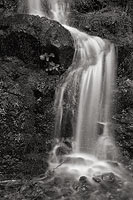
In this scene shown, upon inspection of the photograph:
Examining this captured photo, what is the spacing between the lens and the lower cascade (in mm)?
8586

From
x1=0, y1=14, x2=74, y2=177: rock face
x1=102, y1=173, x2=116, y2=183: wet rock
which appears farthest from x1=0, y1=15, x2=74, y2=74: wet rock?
x1=102, y1=173, x2=116, y2=183: wet rock

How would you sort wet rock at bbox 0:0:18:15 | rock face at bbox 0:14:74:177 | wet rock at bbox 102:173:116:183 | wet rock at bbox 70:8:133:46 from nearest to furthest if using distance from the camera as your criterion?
wet rock at bbox 102:173:116:183, rock face at bbox 0:14:74:177, wet rock at bbox 70:8:133:46, wet rock at bbox 0:0:18:15

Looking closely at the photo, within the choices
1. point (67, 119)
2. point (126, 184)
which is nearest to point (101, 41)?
point (67, 119)

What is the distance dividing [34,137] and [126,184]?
110 inches

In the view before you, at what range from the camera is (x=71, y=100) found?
30.0ft

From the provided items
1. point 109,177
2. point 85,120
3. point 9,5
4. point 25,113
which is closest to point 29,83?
point 25,113

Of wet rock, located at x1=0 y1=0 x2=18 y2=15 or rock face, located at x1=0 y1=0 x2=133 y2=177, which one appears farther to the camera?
wet rock, located at x1=0 y1=0 x2=18 y2=15

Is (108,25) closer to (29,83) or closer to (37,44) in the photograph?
(37,44)

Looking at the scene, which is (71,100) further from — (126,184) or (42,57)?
(126,184)

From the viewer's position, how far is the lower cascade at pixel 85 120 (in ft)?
28.2

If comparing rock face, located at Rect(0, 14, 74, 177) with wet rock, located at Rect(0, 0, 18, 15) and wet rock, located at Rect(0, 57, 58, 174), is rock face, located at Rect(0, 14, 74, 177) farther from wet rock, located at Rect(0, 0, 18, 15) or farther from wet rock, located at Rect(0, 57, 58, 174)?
wet rock, located at Rect(0, 0, 18, 15)

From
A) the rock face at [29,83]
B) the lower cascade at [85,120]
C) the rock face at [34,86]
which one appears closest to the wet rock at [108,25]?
the rock face at [34,86]

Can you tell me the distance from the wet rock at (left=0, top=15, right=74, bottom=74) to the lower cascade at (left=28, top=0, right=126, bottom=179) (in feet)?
1.75

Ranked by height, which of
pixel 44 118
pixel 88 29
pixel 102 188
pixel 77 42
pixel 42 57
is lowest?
pixel 102 188
